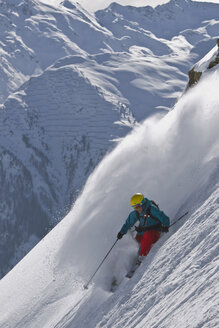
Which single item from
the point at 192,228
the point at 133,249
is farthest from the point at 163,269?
the point at 133,249

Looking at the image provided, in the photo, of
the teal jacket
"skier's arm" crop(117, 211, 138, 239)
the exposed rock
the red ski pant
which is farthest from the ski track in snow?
the exposed rock

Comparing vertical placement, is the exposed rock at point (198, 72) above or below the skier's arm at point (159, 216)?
below

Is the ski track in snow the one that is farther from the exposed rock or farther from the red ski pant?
the exposed rock

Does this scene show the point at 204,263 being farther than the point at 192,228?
No

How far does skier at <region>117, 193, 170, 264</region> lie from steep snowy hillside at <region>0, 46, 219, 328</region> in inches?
9.0

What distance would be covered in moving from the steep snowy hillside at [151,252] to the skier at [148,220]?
0.23m

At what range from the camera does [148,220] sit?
10.9 m

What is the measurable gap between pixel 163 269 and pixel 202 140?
17.8 ft

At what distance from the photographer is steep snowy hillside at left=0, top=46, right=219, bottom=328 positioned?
8.07 meters

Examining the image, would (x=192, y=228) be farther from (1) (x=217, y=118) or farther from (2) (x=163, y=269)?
(1) (x=217, y=118)

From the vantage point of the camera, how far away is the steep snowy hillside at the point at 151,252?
8.07 m

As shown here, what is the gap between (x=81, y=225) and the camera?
1491cm

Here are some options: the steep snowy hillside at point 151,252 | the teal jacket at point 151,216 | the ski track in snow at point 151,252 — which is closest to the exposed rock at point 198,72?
the steep snowy hillside at point 151,252

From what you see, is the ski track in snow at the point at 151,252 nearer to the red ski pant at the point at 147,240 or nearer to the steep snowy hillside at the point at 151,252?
the steep snowy hillside at the point at 151,252
